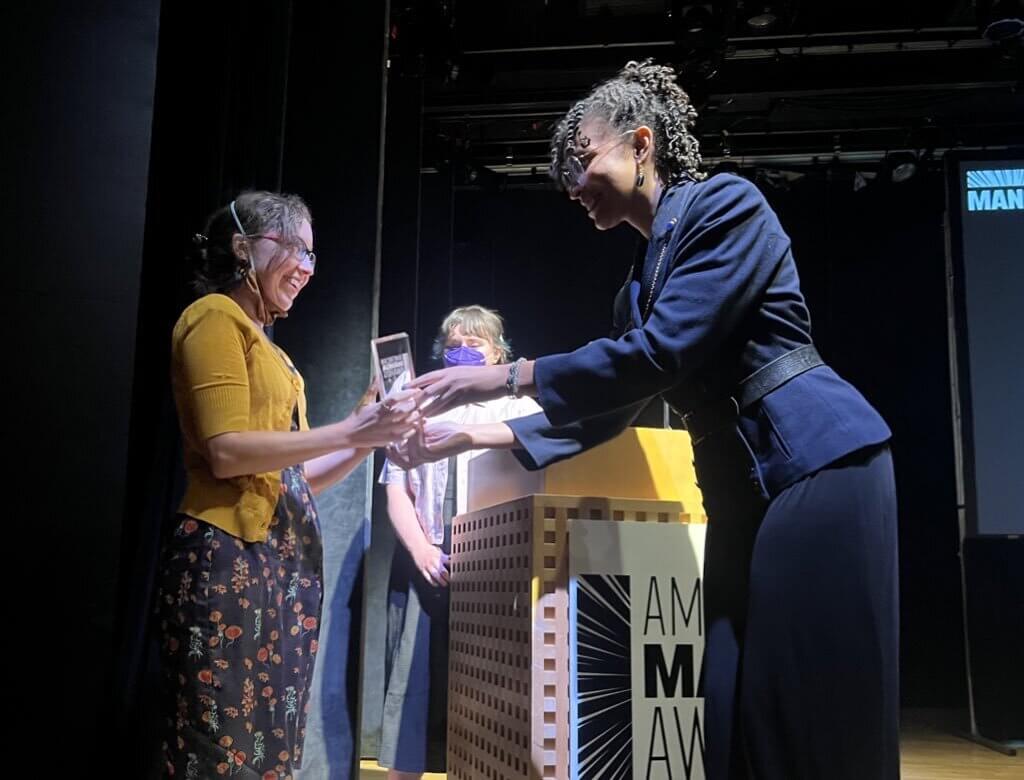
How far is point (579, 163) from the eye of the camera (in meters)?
1.57

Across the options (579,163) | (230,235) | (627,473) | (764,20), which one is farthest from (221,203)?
(764,20)

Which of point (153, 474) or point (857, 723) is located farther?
point (153, 474)

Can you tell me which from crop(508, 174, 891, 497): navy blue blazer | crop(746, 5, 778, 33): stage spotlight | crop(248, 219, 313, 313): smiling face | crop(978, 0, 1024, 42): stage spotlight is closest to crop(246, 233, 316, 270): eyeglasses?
crop(248, 219, 313, 313): smiling face

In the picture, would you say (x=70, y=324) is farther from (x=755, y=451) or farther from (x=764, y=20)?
(x=764, y=20)

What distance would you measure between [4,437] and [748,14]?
174 inches

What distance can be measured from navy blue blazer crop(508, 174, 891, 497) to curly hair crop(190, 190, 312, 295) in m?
0.73

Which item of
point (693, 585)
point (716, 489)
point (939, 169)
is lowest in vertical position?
point (693, 585)

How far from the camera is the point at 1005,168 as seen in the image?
17.2 ft

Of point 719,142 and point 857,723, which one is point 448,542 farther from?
point 719,142

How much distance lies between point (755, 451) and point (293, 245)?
107 cm

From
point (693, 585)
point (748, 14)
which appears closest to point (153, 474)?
point (693, 585)

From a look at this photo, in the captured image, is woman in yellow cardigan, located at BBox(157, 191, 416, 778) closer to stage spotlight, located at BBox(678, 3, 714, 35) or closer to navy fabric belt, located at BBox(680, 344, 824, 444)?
navy fabric belt, located at BBox(680, 344, 824, 444)

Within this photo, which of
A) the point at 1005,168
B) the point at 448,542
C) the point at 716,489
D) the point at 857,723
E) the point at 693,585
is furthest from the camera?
the point at 1005,168

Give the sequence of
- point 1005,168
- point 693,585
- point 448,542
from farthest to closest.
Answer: point 1005,168 → point 448,542 → point 693,585
